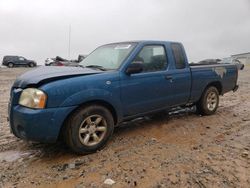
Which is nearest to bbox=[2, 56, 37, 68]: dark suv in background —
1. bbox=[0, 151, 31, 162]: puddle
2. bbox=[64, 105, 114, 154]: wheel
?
bbox=[0, 151, 31, 162]: puddle

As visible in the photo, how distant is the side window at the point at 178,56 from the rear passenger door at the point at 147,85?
0.98ft

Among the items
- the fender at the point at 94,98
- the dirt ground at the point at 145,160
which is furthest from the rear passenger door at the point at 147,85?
the dirt ground at the point at 145,160

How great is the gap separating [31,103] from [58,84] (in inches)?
17.7

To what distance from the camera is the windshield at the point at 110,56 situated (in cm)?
468

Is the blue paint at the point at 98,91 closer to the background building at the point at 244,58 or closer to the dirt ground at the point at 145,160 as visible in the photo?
the dirt ground at the point at 145,160

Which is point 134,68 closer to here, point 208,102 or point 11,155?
point 11,155

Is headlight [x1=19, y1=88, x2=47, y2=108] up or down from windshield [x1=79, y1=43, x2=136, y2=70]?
down

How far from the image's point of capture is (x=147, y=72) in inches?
192

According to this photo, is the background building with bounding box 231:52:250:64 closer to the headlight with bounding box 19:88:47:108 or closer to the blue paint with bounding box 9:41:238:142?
the blue paint with bounding box 9:41:238:142

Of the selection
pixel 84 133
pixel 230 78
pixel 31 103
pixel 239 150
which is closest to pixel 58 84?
pixel 31 103

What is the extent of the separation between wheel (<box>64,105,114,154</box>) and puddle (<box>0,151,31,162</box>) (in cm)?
88

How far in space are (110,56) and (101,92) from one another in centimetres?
109

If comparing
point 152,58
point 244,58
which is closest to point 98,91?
point 152,58

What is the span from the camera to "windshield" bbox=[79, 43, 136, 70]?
15.4ft
